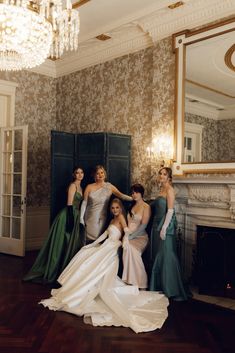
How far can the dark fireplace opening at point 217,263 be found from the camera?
13.9 feet

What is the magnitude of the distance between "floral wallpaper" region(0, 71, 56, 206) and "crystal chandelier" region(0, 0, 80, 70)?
11.0ft

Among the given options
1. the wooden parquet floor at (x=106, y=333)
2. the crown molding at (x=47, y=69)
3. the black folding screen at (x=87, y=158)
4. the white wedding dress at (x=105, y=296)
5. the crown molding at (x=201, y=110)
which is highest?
the crown molding at (x=47, y=69)

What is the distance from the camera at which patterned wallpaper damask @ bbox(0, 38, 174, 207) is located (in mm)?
5082

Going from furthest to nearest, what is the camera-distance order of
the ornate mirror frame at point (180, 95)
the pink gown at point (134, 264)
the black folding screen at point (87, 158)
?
1. the black folding screen at point (87, 158)
2. the ornate mirror frame at point (180, 95)
3. the pink gown at point (134, 264)

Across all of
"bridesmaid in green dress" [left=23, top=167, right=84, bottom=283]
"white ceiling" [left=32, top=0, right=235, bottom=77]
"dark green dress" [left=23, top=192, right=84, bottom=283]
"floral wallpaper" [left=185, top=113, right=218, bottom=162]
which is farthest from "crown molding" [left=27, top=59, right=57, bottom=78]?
"floral wallpaper" [left=185, top=113, right=218, bottom=162]

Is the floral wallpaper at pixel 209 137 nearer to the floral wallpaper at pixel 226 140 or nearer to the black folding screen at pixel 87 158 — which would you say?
the floral wallpaper at pixel 226 140

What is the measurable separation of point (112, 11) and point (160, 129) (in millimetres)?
1734

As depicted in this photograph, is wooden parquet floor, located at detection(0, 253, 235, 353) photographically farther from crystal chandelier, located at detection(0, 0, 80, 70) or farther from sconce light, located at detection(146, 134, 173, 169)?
crystal chandelier, located at detection(0, 0, 80, 70)

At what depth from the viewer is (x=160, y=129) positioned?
504 centimetres

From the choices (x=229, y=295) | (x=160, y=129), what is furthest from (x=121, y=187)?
(x=229, y=295)

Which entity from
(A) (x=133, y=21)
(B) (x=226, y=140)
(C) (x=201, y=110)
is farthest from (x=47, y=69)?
(B) (x=226, y=140)

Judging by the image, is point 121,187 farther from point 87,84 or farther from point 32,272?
point 87,84

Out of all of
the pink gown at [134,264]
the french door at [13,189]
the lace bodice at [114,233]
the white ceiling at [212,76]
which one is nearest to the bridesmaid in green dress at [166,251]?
the pink gown at [134,264]

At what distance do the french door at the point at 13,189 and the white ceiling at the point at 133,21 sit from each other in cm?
180
